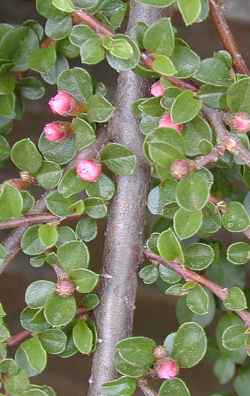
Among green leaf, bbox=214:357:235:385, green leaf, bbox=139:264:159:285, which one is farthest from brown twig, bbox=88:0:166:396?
green leaf, bbox=214:357:235:385

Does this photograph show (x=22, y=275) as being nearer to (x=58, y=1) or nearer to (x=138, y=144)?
(x=138, y=144)

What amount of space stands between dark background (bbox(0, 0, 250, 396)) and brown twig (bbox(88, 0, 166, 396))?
55 cm

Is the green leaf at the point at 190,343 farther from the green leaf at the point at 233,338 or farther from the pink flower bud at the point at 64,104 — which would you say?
the pink flower bud at the point at 64,104

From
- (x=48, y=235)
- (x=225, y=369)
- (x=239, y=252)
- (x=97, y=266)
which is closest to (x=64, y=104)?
(x=48, y=235)

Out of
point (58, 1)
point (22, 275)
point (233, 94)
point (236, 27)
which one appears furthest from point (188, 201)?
point (22, 275)

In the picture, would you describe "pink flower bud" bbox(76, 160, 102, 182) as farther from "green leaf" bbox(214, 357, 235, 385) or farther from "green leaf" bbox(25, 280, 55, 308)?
"green leaf" bbox(214, 357, 235, 385)

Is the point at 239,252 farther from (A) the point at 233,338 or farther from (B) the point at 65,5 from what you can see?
(B) the point at 65,5

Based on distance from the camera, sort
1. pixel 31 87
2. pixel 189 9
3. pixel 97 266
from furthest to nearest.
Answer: pixel 97 266 < pixel 31 87 < pixel 189 9

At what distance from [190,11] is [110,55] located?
10 centimetres

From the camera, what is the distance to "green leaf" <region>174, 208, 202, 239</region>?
2.23 ft

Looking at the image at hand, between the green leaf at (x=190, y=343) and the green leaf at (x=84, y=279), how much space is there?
0.10 m

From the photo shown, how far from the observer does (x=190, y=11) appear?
0.65m

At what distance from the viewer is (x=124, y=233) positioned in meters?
A: 0.76

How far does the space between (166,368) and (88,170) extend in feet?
0.67
